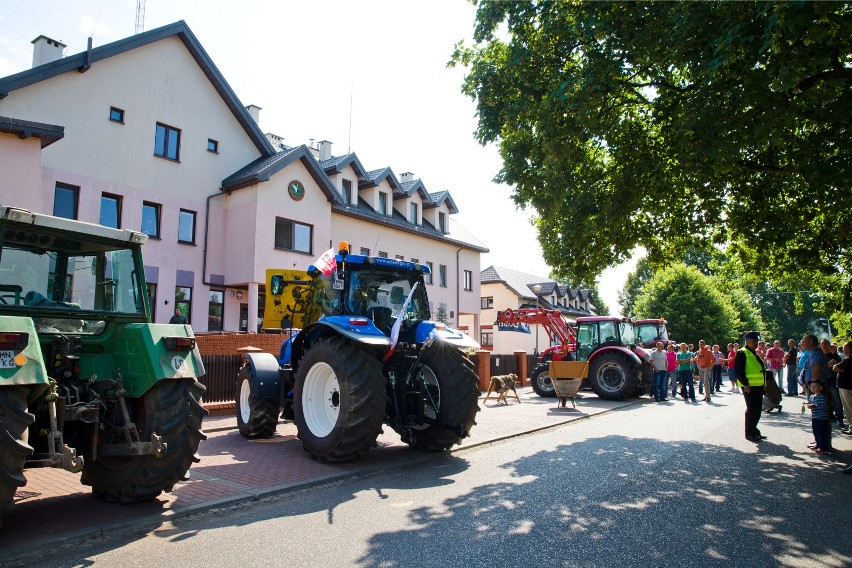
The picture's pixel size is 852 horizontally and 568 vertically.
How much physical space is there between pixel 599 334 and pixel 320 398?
1284 centimetres

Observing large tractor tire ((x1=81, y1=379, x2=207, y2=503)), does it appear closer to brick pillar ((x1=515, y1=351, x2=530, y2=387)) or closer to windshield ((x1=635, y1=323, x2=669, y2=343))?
brick pillar ((x1=515, y1=351, x2=530, y2=387))

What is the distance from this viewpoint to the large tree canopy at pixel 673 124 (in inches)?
254

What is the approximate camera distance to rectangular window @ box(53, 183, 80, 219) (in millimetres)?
16109

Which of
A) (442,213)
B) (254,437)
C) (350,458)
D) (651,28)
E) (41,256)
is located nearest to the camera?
(41,256)

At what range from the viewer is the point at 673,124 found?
8109 millimetres

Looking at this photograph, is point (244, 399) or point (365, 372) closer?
point (365, 372)

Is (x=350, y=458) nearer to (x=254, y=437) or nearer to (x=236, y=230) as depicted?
(x=254, y=437)

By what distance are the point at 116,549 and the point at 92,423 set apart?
1.05 metres

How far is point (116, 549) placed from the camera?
4.15m

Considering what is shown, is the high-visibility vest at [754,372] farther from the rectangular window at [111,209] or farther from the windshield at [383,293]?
the rectangular window at [111,209]

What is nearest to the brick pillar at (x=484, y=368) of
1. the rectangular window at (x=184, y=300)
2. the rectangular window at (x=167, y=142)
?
the rectangular window at (x=184, y=300)

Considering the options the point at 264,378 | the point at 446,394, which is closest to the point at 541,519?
the point at 446,394

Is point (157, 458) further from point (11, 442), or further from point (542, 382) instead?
point (542, 382)

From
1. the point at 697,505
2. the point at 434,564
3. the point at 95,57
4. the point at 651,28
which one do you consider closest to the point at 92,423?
the point at 434,564
